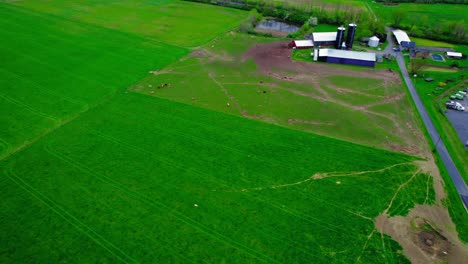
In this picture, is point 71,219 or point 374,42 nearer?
point 71,219

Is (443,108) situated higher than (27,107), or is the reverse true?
(443,108)

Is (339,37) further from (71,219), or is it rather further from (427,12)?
(71,219)

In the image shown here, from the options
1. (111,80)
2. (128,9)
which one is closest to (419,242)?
(111,80)

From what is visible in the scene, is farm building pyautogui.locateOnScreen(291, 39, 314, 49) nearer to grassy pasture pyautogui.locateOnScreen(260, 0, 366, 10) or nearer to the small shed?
the small shed

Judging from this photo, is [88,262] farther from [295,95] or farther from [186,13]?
[186,13]

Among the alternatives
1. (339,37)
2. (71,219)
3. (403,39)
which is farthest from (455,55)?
(71,219)

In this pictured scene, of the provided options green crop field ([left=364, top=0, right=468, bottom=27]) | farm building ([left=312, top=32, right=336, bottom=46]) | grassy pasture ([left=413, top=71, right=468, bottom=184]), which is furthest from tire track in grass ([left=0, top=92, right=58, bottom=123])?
green crop field ([left=364, top=0, right=468, bottom=27])
